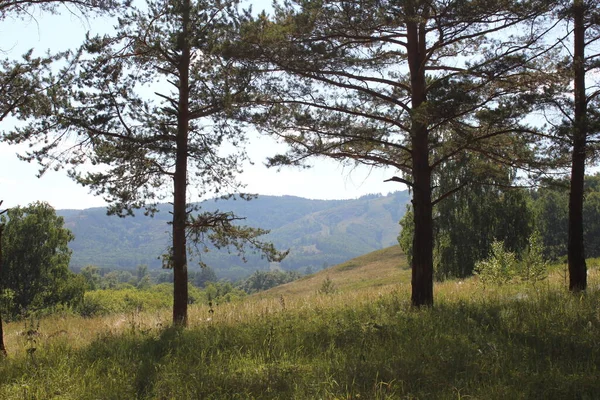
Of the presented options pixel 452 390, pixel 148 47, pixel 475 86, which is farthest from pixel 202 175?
pixel 452 390

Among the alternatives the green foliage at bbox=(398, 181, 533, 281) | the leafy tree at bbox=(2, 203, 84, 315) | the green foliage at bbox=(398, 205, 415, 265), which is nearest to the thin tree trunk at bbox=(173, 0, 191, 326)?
the green foliage at bbox=(398, 181, 533, 281)

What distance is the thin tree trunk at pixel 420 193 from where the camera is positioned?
8.98 meters

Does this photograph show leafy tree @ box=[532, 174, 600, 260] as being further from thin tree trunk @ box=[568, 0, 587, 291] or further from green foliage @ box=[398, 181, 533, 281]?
thin tree trunk @ box=[568, 0, 587, 291]

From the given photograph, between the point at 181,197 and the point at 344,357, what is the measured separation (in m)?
6.16

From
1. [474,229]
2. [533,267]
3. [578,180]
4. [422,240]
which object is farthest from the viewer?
[474,229]

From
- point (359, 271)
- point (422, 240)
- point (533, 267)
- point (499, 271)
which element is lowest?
point (359, 271)

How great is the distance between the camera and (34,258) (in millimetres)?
34500

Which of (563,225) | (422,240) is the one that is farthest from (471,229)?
(563,225)

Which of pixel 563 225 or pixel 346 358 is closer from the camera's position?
pixel 346 358

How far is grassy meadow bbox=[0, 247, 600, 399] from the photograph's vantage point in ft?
15.2

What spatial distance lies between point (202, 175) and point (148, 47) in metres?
3.38

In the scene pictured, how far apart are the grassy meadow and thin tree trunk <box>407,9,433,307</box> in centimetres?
79

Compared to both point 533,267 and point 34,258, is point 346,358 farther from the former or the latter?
point 34,258

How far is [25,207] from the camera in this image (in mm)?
35125
